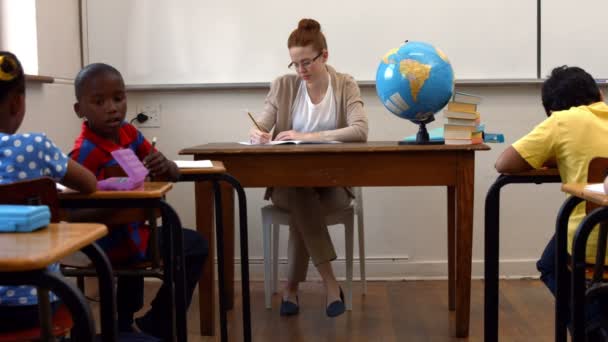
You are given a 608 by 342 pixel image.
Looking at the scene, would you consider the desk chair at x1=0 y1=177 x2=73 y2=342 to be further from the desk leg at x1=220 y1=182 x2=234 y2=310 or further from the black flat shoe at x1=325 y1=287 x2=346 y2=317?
the black flat shoe at x1=325 y1=287 x2=346 y2=317

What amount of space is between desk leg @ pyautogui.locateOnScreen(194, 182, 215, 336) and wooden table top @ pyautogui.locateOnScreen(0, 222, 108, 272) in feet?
5.36

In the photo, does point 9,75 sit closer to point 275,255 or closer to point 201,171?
point 201,171

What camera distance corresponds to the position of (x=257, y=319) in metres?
3.40

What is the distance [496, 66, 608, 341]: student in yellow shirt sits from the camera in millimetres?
2307

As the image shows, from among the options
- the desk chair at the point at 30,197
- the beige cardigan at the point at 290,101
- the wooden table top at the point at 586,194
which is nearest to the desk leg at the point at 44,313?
the desk chair at the point at 30,197

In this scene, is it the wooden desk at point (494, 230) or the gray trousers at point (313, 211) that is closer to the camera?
the wooden desk at point (494, 230)

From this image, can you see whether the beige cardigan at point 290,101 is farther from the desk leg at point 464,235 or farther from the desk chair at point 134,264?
the desk chair at point 134,264

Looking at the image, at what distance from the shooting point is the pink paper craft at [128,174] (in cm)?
198

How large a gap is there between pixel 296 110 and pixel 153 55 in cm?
99

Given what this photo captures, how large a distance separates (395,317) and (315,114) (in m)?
1.00

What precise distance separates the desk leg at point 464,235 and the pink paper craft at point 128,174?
54.7 inches

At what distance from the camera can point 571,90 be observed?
243 cm

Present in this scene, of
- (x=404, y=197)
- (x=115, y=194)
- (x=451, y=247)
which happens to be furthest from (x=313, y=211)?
(x=115, y=194)


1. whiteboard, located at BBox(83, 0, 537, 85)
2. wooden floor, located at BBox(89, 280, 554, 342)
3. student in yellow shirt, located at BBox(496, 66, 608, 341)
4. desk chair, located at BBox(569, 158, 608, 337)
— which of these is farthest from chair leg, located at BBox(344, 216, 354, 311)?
desk chair, located at BBox(569, 158, 608, 337)
